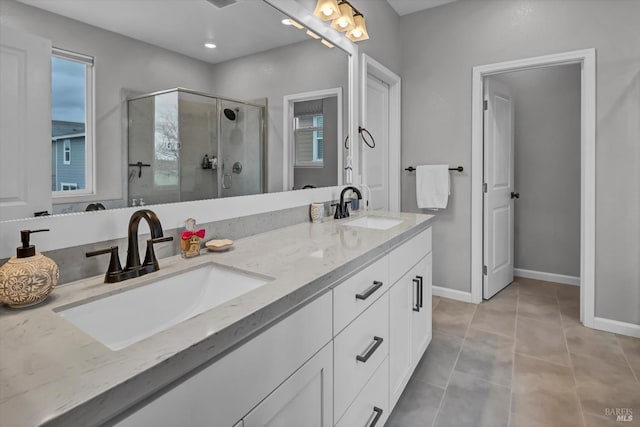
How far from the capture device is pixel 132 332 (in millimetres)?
865

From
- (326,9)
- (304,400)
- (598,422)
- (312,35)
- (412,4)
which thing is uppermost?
(412,4)

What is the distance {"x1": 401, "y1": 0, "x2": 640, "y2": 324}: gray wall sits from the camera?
2.45m

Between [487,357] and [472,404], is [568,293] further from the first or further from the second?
[472,404]

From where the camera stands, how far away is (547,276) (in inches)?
147

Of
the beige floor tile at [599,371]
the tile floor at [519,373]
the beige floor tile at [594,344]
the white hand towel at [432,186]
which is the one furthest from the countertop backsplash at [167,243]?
the beige floor tile at [594,344]

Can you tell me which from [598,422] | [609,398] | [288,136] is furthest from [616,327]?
[288,136]

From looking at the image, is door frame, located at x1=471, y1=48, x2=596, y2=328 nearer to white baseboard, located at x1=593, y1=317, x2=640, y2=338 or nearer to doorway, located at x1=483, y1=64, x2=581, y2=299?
white baseboard, located at x1=593, y1=317, x2=640, y2=338

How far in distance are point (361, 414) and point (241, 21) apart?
1.63 metres

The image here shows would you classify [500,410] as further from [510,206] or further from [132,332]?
[510,206]

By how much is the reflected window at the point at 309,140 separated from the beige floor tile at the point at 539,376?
5.51ft

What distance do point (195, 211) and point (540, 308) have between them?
9.86 feet

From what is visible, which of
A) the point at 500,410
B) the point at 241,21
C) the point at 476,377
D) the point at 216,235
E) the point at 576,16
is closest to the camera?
the point at 216,235

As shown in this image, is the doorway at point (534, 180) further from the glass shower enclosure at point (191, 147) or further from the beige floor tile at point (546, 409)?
the glass shower enclosure at point (191, 147)

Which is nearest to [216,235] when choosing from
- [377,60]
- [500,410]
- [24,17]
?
[24,17]
